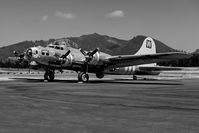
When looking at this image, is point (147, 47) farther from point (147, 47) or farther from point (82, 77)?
point (82, 77)

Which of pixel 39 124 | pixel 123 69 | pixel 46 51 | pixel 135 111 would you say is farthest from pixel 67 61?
pixel 39 124

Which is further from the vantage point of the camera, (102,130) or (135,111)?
(135,111)

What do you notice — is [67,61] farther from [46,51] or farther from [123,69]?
[123,69]

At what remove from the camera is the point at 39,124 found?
346 inches

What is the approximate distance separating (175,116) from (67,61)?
27873 millimetres

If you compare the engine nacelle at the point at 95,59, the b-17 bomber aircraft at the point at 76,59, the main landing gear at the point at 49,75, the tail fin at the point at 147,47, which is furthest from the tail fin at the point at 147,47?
the main landing gear at the point at 49,75

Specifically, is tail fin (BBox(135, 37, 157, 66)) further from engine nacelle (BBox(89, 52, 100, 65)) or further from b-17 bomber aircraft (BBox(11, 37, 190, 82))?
engine nacelle (BBox(89, 52, 100, 65))

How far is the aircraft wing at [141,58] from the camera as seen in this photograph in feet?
113

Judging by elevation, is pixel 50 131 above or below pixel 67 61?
below

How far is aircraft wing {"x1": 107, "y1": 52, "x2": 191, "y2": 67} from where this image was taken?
34.4 meters

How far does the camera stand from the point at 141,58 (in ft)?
121

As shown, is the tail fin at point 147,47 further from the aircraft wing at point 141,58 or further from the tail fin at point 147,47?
the aircraft wing at point 141,58

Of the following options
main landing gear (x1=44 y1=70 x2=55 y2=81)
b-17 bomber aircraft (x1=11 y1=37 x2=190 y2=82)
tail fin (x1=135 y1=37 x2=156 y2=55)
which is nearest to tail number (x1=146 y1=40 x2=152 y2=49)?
tail fin (x1=135 y1=37 x2=156 y2=55)

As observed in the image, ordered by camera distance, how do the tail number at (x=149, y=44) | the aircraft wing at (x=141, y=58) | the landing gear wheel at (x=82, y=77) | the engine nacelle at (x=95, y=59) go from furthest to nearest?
the tail number at (x=149, y=44) < the engine nacelle at (x=95, y=59) < the landing gear wheel at (x=82, y=77) < the aircraft wing at (x=141, y=58)
